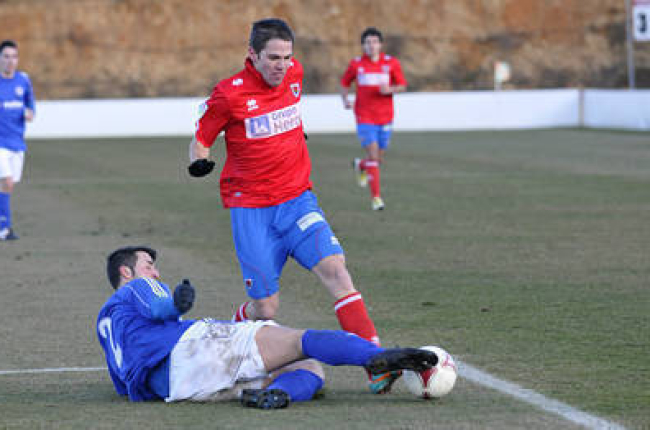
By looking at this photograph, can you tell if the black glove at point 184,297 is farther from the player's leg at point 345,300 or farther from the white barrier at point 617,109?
the white barrier at point 617,109

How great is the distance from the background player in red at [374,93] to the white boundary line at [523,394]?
10825 mm

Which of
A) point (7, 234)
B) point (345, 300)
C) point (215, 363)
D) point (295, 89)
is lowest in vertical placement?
point (7, 234)

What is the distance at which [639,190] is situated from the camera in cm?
1905

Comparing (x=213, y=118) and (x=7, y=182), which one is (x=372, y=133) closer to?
(x=7, y=182)

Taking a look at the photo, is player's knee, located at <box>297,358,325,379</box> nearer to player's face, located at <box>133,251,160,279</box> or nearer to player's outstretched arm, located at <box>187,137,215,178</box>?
player's face, located at <box>133,251,160,279</box>

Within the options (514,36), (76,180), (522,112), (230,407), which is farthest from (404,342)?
(514,36)

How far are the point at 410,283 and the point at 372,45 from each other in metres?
8.32

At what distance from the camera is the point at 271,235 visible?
7.14 metres

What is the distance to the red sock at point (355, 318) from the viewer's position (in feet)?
22.3

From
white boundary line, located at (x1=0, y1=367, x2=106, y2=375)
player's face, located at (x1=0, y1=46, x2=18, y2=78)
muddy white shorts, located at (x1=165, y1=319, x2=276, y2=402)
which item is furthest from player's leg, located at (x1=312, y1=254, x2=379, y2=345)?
player's face, located at (x1=0, y1=46, x2=18, y2=78)

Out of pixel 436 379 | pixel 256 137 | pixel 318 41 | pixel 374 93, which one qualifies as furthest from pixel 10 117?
pixel 318 41

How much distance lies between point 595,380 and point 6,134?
990 cm

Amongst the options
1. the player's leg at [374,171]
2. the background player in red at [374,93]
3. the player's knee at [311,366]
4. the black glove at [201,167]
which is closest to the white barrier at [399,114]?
the background player in red at [374,93]

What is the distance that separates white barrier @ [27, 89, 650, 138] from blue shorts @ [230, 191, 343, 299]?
3349cm
